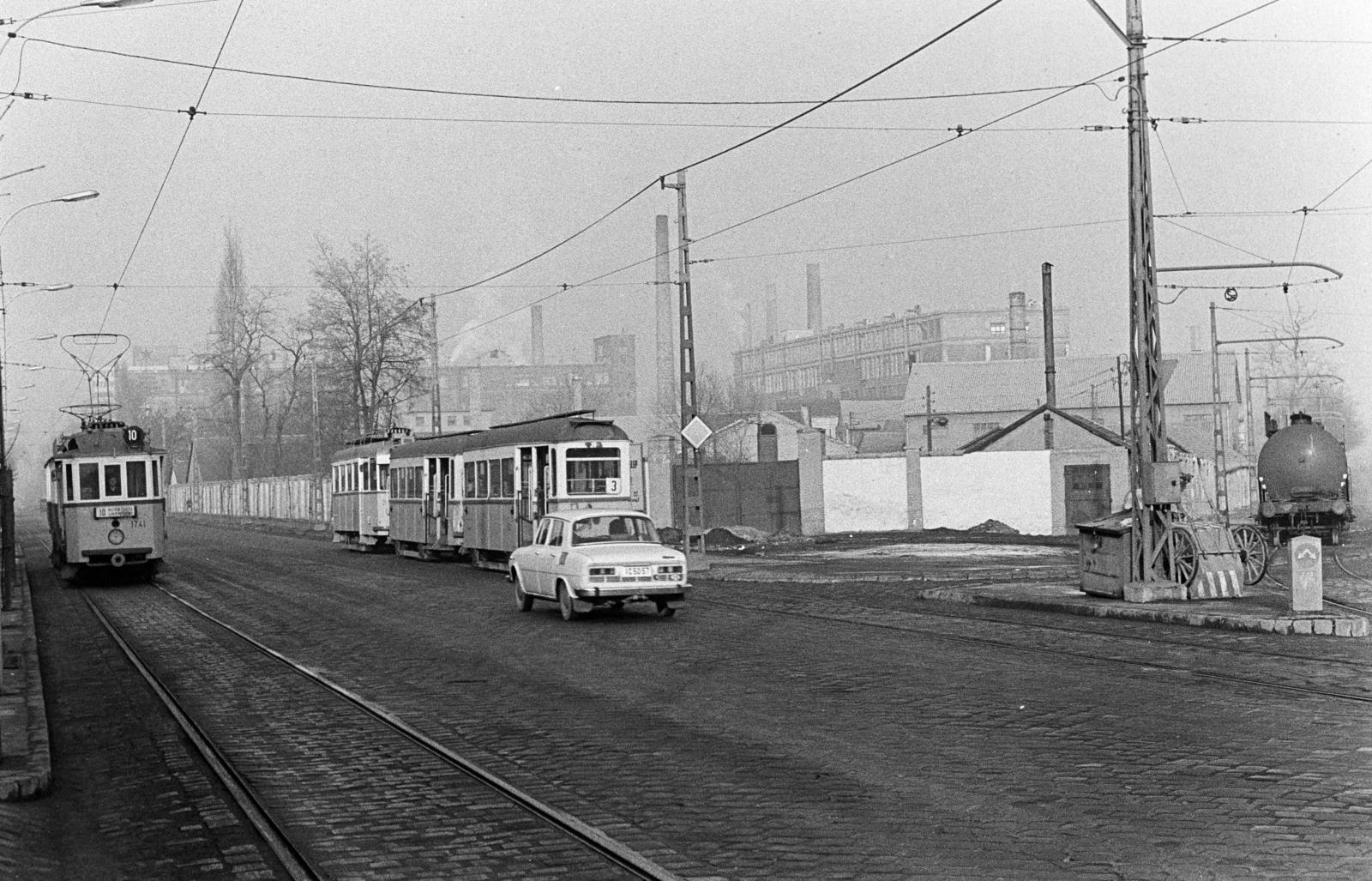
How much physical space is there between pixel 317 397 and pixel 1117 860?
66943 millimetres

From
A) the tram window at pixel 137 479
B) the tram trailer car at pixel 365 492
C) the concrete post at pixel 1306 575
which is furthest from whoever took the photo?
the tram trailer car at pixel 365 492

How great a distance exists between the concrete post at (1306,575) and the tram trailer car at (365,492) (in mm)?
30529

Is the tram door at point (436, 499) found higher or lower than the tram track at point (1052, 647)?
higher

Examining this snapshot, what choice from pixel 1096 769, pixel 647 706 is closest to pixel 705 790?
pixel 1096 769

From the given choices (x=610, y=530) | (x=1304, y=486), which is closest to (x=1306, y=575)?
(x=610, y=530)

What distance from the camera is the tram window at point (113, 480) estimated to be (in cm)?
3175

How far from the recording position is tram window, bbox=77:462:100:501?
3155 centimetres

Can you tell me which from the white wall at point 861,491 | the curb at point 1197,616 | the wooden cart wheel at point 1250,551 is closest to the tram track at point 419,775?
the curb at point 1197,616

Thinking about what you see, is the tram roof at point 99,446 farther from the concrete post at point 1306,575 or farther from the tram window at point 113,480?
the concrete post at point 1306,575

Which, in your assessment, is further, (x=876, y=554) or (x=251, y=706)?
(x=876, y=554)

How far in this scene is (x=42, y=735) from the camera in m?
11.5

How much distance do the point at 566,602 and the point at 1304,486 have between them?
25.7 metres

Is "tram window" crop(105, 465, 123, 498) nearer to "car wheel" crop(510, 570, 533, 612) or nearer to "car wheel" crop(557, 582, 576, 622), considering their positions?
"car wheel" crop(510, 570, 533, 612)

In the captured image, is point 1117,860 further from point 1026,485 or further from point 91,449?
point 1026,485
